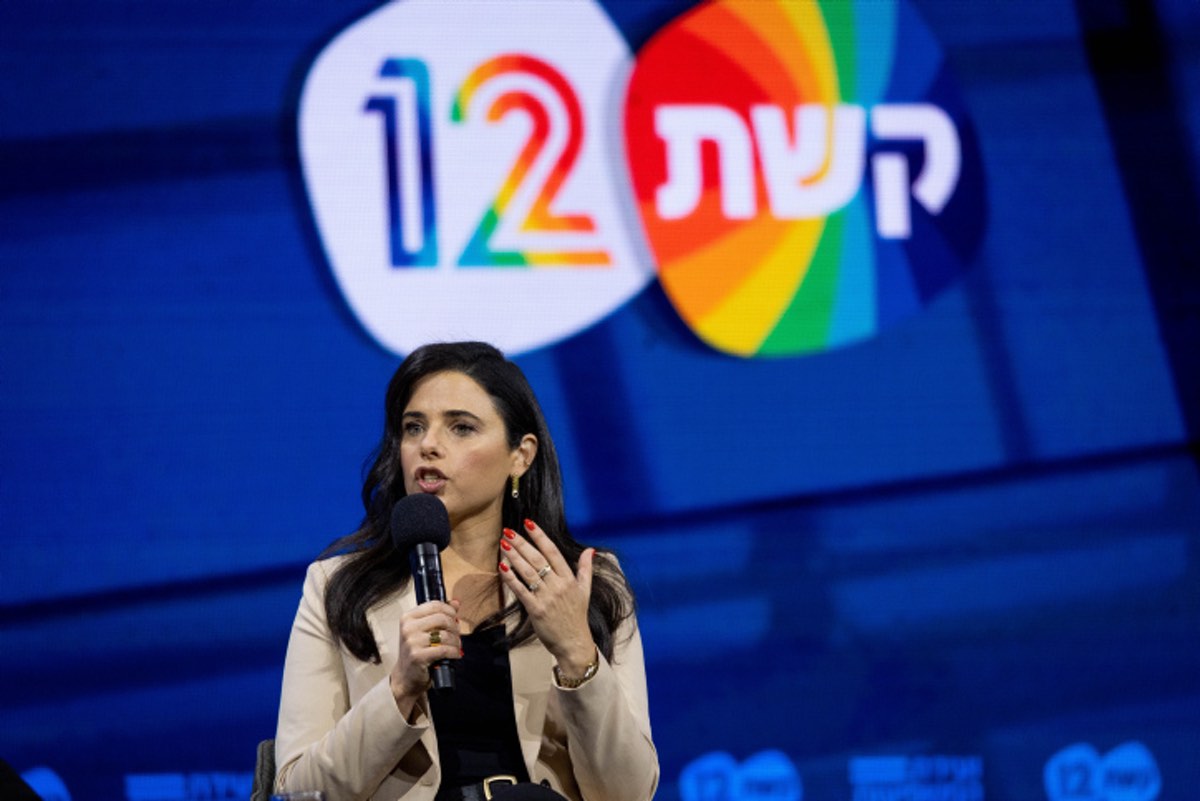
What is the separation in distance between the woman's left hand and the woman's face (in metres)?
0.25

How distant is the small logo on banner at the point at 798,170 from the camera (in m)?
3.76

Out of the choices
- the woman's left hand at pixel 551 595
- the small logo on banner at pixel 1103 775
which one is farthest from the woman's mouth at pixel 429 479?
the small logo on banner at pixel 1103 775

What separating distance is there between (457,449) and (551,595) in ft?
1.28

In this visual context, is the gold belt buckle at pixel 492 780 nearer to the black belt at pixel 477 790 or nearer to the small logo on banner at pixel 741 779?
the black belt at pixel 477 790

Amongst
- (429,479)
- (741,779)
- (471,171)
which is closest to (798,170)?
(471,171)

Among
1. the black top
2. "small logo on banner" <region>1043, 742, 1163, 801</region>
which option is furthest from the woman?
"small logo on banner" <region>1043, 742, 1163, 801</region>

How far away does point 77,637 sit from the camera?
3.42m

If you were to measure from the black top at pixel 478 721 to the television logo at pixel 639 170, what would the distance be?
1197 millimetres

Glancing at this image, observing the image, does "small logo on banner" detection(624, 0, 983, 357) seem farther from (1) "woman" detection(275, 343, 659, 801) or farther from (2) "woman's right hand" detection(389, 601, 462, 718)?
(2) "woman's right hand" detection(389, 601, 462, 718)

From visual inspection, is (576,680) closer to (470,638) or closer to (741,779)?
(470,638)

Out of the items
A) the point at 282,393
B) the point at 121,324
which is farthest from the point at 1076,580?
the point at 121,324

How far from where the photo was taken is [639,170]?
3.74m

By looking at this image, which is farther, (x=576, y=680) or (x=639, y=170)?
(x=639, y=170)

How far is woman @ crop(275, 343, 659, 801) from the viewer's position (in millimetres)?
2369
